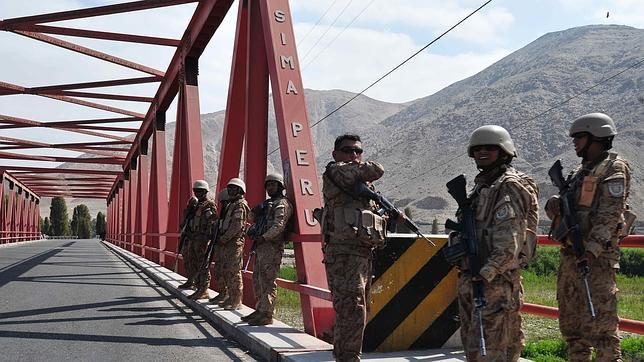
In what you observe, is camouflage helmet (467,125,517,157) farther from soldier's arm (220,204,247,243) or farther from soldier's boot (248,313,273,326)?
soldier's arm (220,204,247,243)

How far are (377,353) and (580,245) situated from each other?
2.18 metres

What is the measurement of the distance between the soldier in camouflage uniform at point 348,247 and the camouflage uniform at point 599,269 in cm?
137

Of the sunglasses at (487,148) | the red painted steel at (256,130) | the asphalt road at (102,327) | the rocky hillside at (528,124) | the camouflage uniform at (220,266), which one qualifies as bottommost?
the asphalt road at (102,327)

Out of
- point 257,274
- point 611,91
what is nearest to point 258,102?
point 257,274

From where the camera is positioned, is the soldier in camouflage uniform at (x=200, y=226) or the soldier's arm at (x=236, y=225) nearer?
the soldier's arm at (x=236, y=225)

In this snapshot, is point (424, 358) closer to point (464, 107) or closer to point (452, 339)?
point (452, 339)

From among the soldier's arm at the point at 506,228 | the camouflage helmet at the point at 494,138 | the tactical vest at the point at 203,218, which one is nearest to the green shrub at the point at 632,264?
the tactical vest at the point at 203,218

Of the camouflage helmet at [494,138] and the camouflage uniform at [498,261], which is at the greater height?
the camouflage helmet at [494,138]

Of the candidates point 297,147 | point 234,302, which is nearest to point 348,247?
point 297,147

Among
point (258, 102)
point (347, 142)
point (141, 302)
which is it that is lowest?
point (141, 302)

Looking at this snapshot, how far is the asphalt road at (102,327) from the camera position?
5.92 m

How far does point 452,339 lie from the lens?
5520 mm

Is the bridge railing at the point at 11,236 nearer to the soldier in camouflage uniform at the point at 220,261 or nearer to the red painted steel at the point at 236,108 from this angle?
the red painted steel at the point at 236,108

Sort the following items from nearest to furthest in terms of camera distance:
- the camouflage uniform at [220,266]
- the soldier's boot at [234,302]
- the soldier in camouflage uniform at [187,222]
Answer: the soldier's boot at [234,302]
the camouflage uniform at [220,266]
the soldier in camouflage uniform at [187,222]
